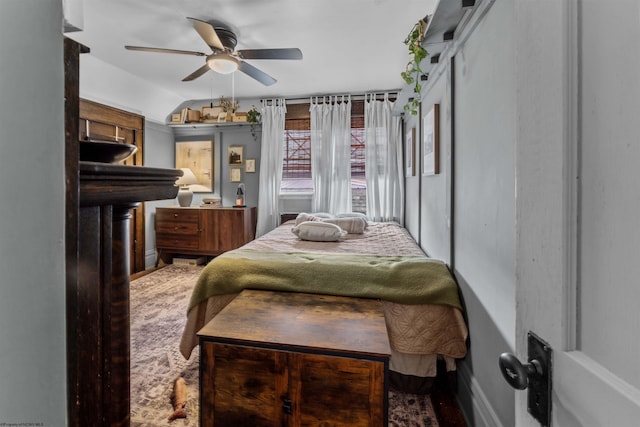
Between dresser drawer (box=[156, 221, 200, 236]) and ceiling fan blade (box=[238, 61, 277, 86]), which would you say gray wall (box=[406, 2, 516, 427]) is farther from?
dresser drawer (box=[156, 221, 200, 236])

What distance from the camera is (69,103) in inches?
14.8

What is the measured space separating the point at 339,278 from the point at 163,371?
52.5 inches

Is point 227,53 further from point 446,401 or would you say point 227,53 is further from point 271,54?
point 446,401

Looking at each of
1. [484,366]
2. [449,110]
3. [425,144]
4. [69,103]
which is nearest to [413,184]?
[425,144]

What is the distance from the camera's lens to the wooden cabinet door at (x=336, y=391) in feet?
3.98

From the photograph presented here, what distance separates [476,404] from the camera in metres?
1.50

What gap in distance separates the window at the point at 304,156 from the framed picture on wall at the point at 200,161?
1.26 metres

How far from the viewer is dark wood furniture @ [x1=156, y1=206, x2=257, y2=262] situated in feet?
14.7

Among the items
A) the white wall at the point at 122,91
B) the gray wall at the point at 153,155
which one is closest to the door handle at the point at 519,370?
the white wall at the point at 122,91

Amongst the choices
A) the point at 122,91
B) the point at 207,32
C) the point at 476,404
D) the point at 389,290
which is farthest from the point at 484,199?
the point at 122,91

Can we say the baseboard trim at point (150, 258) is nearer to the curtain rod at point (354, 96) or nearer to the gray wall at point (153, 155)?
the gray wall at point (153, 155)
